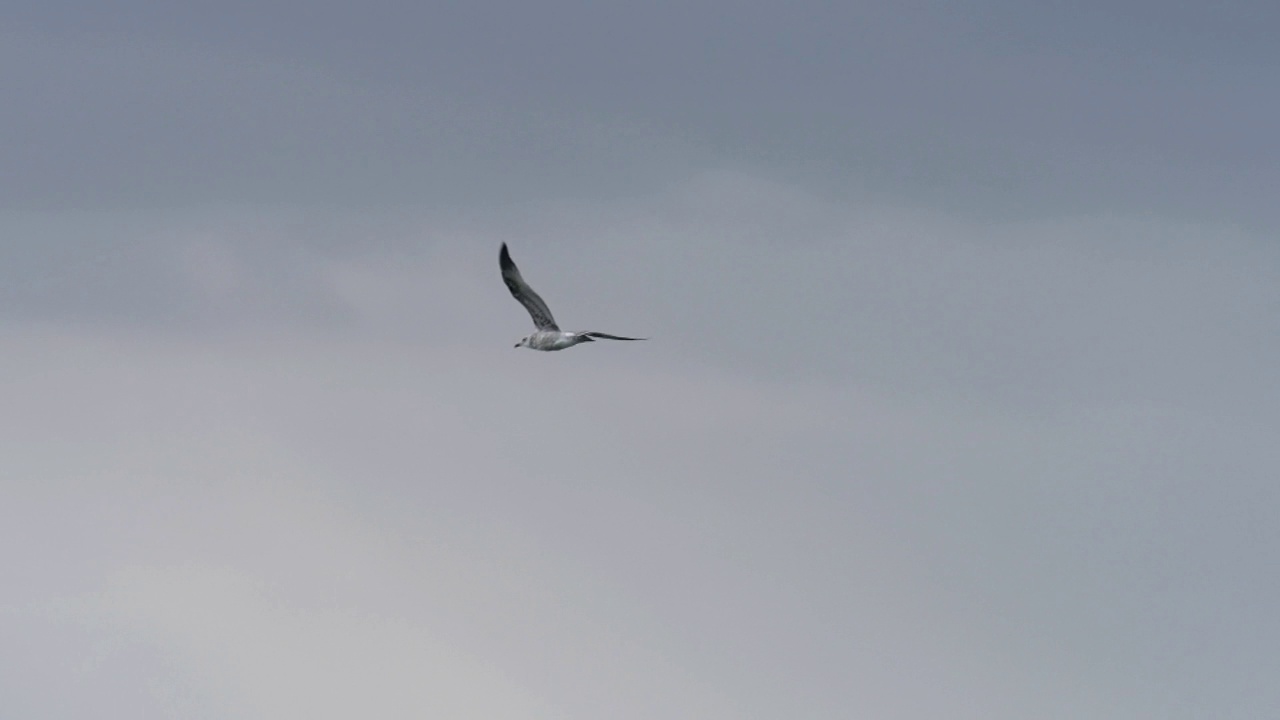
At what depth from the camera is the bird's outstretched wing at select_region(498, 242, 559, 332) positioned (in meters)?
82.8

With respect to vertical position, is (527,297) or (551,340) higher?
(527,297)

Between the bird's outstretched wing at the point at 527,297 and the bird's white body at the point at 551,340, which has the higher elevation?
the bird's outstretched wing at the point at 527,297

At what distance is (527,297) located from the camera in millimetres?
85062

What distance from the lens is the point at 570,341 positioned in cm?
8288

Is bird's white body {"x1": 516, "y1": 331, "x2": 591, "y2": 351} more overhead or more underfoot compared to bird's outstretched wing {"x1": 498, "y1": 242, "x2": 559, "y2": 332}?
more underfoot

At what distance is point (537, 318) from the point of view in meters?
86.3

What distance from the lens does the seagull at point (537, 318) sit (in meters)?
82.3

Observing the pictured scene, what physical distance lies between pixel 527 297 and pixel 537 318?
1890 mm

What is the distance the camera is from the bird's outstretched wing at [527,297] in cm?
8275

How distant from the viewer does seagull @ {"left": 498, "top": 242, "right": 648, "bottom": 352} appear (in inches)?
3241

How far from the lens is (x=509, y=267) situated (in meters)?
82.3

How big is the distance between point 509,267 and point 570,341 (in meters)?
5.96
